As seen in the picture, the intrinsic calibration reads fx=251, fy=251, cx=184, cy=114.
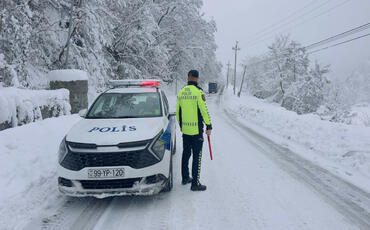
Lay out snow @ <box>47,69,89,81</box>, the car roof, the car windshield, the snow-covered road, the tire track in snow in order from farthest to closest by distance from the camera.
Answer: snow @ <box>47,69,89,81</box>, the car roof, the car windshield, the tire track in snow, the snow-covered road

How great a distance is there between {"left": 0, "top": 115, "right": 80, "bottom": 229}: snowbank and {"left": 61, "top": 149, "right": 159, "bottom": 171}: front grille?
86 centimetres

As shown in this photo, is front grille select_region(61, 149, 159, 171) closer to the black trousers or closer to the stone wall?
the black trousers

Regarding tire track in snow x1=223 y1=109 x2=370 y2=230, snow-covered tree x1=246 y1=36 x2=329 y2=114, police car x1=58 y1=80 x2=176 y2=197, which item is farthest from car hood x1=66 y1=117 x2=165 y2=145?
snow-covered tree x1=246 y1=36 x2=329 y2=114

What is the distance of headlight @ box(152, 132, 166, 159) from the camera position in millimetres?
3834

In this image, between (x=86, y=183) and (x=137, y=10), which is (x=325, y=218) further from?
(x=137, y=10)

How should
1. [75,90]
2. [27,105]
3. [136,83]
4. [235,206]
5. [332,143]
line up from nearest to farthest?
[235,206] < [136,83] < [27,105] < [332,143] < [75,90]

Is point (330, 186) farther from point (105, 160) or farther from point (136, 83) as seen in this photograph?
point (136, 83)

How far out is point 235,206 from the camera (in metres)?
3.87

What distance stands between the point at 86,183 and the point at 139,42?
15930mm

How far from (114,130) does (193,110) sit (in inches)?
55.6

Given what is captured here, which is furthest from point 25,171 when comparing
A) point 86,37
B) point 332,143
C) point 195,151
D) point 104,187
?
point 86,37

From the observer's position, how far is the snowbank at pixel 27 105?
6148mm

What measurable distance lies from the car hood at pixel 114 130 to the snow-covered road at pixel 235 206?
3.46 feet

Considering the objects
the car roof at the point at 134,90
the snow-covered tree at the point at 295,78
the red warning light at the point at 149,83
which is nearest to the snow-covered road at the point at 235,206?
the car roof at the point at 134,90
